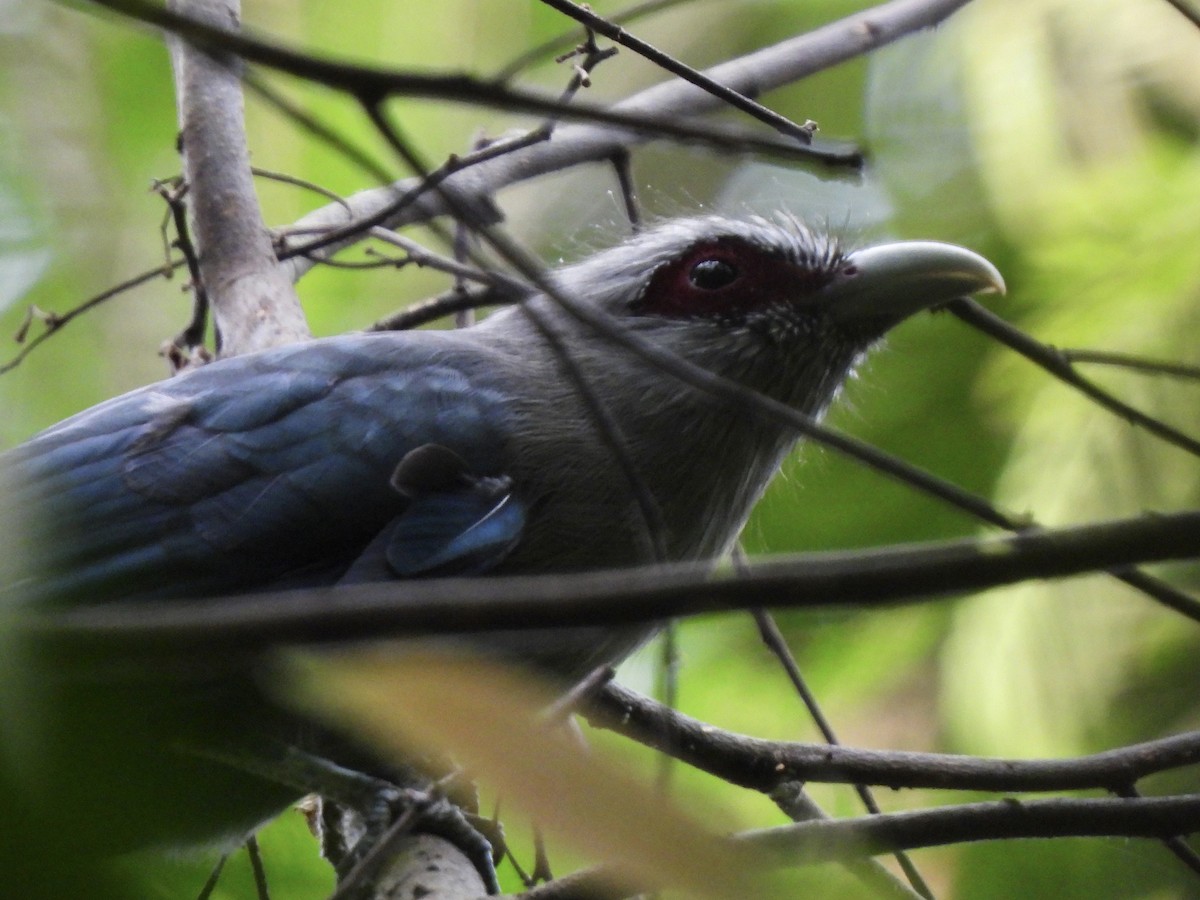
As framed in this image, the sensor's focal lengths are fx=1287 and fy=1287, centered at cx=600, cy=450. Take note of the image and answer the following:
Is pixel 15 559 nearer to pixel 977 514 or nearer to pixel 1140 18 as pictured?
pixel 977 514

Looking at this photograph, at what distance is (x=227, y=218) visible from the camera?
434 cm

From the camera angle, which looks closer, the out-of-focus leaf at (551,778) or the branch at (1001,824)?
the out-of-focus leaf at (551,778)

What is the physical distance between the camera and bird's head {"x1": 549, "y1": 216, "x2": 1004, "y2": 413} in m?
3.79

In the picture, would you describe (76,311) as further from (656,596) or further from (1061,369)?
(656,596)

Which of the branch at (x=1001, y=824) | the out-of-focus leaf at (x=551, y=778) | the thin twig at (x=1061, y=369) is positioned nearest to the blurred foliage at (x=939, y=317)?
the branch at (x=1001, y=824)

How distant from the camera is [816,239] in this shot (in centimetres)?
410

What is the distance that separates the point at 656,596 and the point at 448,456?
2248 millimetres

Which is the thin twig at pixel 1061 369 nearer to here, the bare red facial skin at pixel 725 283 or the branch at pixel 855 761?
the bare red facial skin at pixel 725 283

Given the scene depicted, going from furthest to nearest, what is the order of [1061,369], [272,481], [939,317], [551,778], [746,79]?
[939,317] < [746,79] < [272,481] < [1061,369] < [551,778]

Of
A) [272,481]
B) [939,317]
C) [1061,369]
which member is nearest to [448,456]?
[272,481]

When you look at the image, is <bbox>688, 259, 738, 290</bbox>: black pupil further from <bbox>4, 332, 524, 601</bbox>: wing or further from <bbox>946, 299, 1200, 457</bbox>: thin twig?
<bbox>4, 332, 524, 601</bbox>: wing

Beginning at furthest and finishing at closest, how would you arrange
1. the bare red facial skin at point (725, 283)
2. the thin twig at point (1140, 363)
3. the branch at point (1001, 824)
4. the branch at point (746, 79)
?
the branch at point (746, 79)
the bare red facial skin at point (725, 283)
the thin twig at point (1140, 363)
the branch at point (1001, 824)

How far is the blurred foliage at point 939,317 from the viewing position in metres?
3.73

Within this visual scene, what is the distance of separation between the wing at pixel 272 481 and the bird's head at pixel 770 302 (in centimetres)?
72
